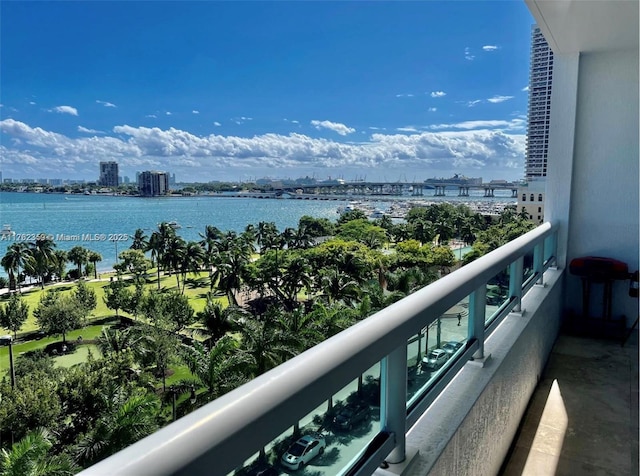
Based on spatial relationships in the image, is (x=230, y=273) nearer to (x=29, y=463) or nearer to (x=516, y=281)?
(x=29, y=463)

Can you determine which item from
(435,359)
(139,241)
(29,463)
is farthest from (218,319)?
(139,241)

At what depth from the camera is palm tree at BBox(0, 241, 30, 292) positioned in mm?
46469

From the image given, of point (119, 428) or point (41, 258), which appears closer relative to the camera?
point (119, 428)

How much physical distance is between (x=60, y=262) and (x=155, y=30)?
56.2 metres

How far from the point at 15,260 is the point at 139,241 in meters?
13.7

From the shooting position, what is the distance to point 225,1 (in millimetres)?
88312

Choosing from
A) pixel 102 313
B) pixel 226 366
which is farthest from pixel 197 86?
pixel 226 366

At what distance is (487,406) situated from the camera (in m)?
1.44

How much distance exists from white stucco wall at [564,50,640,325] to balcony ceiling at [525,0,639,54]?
0.19 m

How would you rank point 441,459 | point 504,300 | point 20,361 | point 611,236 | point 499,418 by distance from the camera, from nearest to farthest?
point 441,459 < point 499,418 < point 504,300 < point 611,236 < point 20,361

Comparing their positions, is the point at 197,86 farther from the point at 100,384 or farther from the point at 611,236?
the point at 611,236

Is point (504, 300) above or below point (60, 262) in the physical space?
above

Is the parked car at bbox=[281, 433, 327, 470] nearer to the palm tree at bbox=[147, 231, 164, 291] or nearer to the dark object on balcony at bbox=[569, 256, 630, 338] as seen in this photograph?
the dark object on balcony at bbox=[569, 256, 630, 338]

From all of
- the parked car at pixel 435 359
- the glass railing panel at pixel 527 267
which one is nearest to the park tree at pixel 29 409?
the glass railing panel at pixel 527 267
